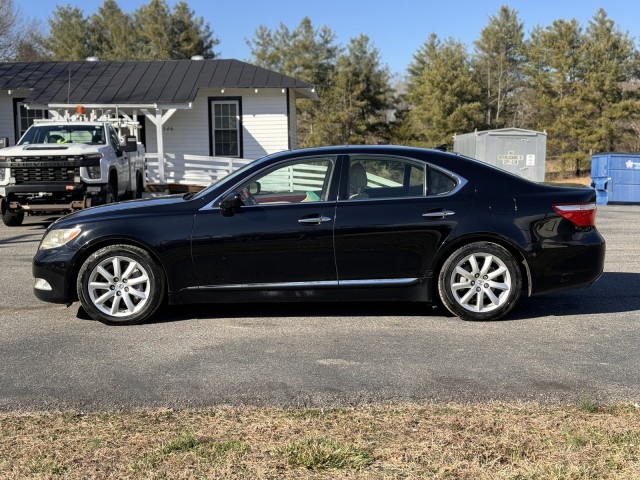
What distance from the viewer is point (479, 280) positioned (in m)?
5.85

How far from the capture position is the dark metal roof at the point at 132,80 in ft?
71.8

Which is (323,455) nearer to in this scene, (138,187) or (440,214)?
(440,214)

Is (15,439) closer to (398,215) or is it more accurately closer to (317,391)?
(317,391)

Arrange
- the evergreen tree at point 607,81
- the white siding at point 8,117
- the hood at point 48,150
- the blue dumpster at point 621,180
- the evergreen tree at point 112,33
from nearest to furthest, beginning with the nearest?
the hood at point 48,150, the blue dumpster at point 621,180, the white siding at point 8,117, the evergreen tree at point 607,81, the evergreen tree at point 112,33

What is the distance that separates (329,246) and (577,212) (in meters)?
2.16

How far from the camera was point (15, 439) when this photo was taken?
3.43 m

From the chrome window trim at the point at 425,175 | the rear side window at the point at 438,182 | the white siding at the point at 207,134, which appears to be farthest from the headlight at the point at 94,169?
the white siding at the point at 207,134

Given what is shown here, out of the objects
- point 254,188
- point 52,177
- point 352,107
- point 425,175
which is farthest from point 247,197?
point 352,107

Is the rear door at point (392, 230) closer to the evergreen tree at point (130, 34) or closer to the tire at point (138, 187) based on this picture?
the tire at point (138, 187)

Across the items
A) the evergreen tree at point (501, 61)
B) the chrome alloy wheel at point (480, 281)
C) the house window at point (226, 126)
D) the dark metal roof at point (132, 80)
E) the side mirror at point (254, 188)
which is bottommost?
the chrome alloy wheel at point (480, 281)

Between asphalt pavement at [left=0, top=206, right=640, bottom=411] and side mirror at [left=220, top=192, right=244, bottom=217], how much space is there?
3.15 feet

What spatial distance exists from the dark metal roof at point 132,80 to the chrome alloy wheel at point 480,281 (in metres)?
16.9

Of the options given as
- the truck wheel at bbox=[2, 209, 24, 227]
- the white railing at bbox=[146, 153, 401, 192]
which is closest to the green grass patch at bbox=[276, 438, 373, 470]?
the truck wheel at bbox=[2, 209, 24, 227]

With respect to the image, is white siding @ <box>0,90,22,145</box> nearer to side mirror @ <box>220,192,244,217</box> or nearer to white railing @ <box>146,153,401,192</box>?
white railing @ <box>146,153,401,192</box>
